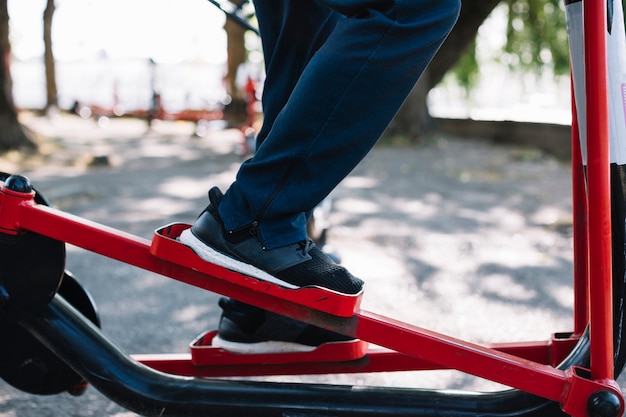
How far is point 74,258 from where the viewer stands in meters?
3.78

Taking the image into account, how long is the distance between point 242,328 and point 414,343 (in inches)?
16.9

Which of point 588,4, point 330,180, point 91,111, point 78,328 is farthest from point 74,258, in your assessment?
point 91,111

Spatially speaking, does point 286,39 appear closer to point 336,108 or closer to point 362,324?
point 336,108

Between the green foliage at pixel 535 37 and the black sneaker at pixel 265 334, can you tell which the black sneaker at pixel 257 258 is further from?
the green foliage at pixel 535 37

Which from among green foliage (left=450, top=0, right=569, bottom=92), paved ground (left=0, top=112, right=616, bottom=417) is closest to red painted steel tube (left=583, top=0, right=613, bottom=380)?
paved ground (left=0, top=112, right=616, bottom=417)

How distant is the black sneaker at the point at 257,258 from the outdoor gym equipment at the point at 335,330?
0.02 m

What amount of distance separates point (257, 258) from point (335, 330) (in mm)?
190

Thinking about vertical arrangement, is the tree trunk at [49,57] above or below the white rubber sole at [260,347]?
above

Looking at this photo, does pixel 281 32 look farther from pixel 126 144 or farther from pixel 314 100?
pixel 126 144

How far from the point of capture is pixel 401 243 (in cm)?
421

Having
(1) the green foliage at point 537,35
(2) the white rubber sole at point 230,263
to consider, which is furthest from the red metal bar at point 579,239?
(1) the green foliage at point 537,35

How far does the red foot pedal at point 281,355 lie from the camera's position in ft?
4.99

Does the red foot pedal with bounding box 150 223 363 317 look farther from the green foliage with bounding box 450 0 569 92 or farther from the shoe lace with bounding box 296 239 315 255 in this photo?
the green foliage with bounding box 450 0 569 92

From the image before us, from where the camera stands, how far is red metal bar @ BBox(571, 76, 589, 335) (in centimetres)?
153
